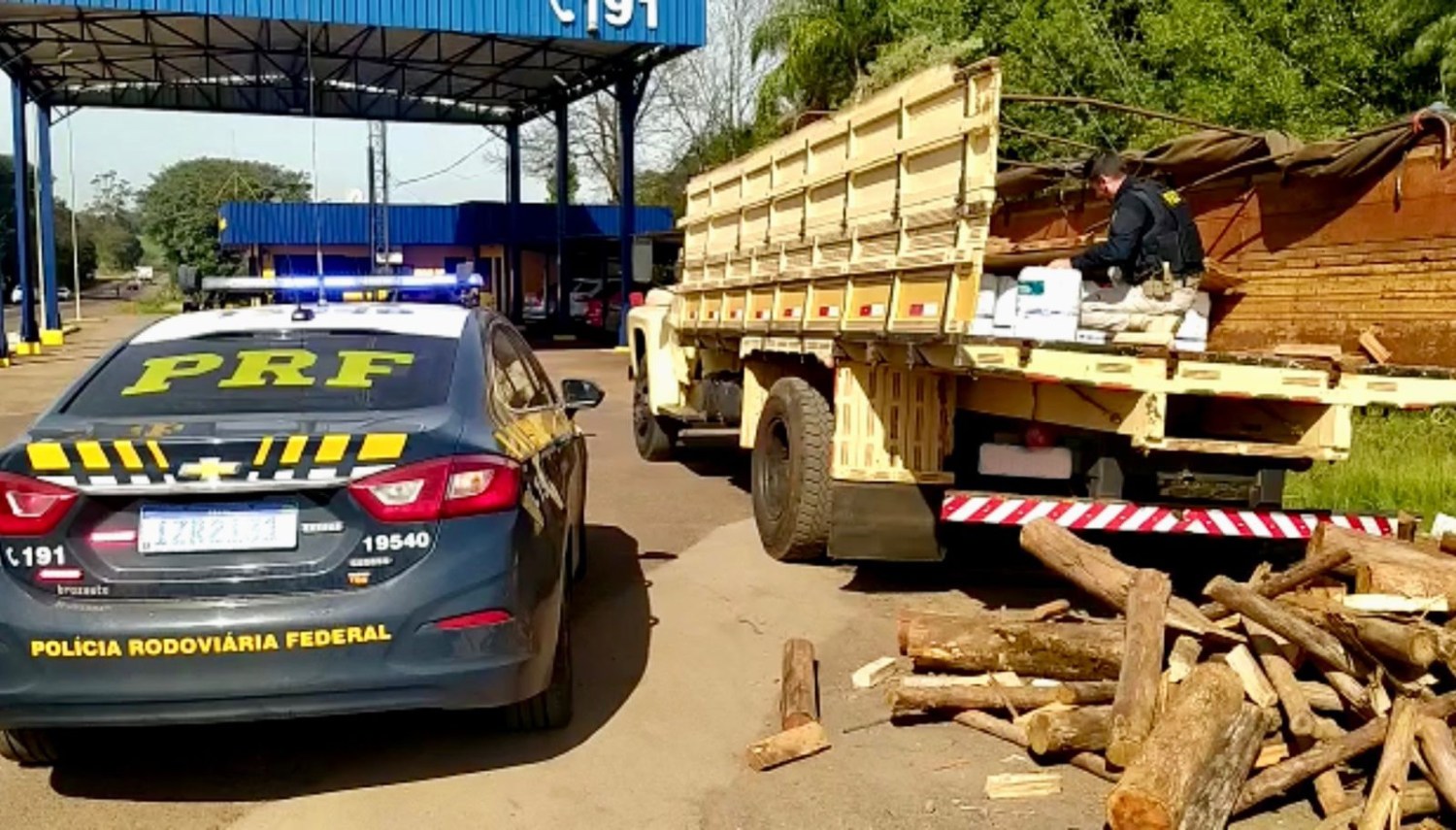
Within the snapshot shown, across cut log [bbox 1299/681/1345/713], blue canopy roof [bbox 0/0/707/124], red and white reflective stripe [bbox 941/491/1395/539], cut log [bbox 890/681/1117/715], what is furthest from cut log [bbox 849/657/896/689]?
blue canopy roof [bbox 0/0/707/124]

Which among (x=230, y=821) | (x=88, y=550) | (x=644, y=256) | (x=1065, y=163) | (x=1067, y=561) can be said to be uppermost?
(x=1065, y=163)

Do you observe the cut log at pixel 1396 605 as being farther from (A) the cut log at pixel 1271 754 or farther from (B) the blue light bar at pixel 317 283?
(B) the blue light bar at pixel 317 283

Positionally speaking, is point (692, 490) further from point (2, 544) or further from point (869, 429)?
point (2, 544)

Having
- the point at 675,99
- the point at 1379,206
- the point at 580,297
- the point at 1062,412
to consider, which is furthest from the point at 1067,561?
the point at 675,99

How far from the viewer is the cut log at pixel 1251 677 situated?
13.6 ft

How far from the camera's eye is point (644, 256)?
10.7 meters

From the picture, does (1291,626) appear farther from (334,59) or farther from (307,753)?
(334,59)

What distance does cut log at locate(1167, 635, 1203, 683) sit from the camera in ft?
14.2

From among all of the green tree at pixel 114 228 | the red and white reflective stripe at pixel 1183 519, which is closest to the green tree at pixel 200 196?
the green tree at pixel 114 228

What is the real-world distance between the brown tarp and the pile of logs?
3.52m

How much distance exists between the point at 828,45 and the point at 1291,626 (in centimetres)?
2070

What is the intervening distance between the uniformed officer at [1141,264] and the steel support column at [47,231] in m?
28.0

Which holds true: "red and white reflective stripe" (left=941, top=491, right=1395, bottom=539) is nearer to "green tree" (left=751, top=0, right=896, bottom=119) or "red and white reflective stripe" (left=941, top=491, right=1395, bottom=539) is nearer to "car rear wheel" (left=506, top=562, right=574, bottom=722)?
"car rear wheel" (left=506, top=562, right=574, bottom=722)

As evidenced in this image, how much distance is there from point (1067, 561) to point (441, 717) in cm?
252
